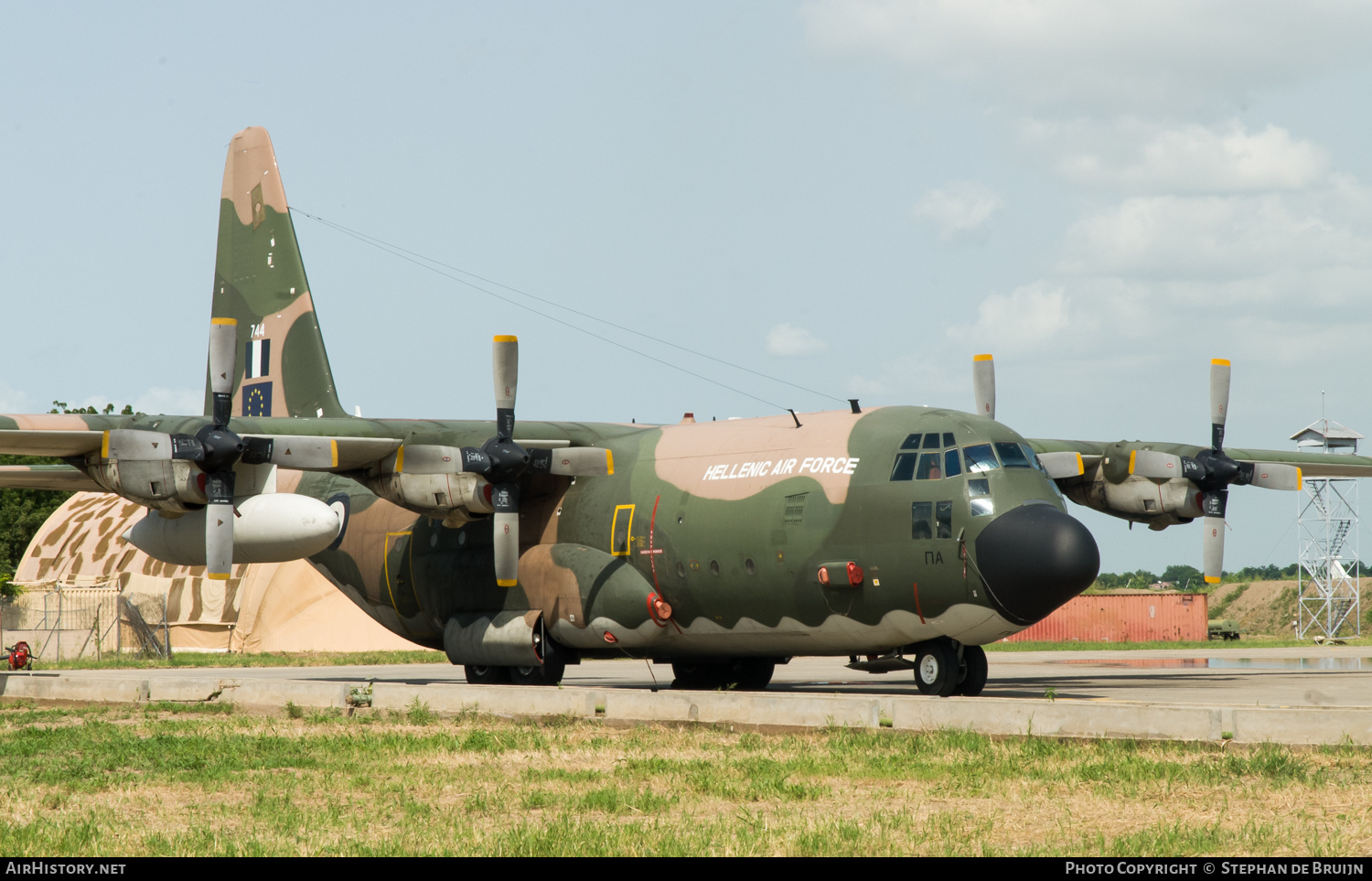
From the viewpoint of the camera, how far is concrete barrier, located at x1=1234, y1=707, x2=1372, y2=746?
460 inches

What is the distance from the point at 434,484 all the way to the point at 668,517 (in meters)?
3.40

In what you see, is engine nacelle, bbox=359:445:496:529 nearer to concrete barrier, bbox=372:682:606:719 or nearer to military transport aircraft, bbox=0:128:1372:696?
military transport aircraft, bbox=0:128:1372:696

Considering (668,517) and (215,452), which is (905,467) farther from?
(215,452)

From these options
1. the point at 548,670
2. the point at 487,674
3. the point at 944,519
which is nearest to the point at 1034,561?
the point at 944,519

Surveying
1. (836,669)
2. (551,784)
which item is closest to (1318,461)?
(836,669)

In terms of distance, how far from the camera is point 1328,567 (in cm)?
5266

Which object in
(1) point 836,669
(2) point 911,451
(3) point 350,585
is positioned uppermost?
(2) point 911,451

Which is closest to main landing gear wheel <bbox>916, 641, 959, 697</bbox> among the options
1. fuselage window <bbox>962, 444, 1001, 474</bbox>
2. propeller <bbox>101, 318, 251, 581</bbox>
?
fuselage window <bbox>962, 444, 1001, 474</bbox>

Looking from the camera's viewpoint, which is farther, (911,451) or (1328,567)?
(1328,567)

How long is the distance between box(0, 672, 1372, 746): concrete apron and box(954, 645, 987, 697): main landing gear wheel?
1.61 m

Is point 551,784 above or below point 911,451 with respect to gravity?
below

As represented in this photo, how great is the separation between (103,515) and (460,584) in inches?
1217
